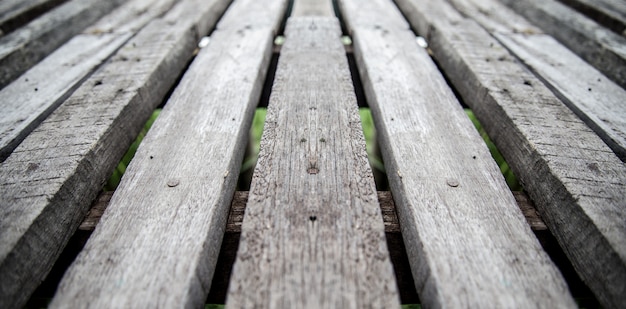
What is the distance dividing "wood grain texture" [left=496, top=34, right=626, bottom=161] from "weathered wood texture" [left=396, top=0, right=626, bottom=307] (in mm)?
84

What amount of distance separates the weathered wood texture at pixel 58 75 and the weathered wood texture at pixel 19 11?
378mm

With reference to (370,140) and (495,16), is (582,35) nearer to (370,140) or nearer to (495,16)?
(495,16)

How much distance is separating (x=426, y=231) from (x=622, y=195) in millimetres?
545

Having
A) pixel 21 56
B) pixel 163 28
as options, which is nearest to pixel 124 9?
pixel 163 28

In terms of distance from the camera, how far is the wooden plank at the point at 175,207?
0.71 m

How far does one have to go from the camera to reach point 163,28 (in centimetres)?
190

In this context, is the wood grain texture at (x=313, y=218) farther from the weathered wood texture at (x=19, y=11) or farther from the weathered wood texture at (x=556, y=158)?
the weathered wood texture at (x=19, y=11)

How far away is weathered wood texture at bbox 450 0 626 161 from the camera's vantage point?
1.18 meters

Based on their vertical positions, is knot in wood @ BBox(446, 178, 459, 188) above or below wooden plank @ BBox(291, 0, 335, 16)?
below

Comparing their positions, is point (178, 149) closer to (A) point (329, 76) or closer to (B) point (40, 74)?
(A) point (329, 76)

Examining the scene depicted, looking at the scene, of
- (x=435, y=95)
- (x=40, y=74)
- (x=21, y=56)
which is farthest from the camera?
(x=21, y=56)

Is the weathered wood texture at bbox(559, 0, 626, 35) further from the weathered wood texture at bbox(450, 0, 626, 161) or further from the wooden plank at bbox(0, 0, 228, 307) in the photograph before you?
the wooden plank at bbox(0, 0, 228, 307)

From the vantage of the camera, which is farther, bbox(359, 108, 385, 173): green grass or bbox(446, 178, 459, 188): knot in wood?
bbox(359, 108, 385, 173): green grass

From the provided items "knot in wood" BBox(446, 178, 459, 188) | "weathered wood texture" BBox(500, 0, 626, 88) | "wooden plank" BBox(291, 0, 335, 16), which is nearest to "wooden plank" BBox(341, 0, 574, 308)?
"knot in wood" BBox(446, 178, 459, 188)
